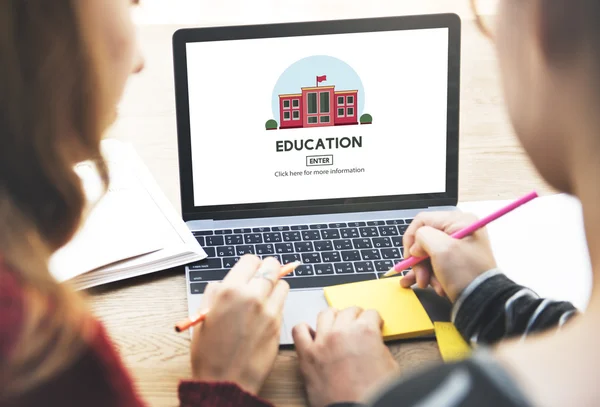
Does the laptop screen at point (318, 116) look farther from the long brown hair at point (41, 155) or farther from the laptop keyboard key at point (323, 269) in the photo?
the long brown hair at point (41, 155)

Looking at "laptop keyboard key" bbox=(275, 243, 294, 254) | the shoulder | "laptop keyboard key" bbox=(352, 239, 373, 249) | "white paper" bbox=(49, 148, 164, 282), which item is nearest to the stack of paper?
"white paper" bbox=(49, 148, 164, 282)

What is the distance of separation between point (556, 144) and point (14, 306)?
40cm

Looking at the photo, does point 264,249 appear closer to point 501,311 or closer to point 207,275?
point 207,275

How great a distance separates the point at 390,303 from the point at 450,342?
0.09m

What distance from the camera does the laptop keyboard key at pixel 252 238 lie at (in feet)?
3.21

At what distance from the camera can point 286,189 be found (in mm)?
1033

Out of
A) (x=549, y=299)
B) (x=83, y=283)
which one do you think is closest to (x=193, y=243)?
(x=83, y=283)

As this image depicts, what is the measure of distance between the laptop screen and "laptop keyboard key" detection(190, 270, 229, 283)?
5.5 inches

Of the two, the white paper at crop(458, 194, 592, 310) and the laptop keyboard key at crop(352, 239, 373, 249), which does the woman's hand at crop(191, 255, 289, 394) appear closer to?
the laptop keyboard key at crop(352, 239, 373, 249)

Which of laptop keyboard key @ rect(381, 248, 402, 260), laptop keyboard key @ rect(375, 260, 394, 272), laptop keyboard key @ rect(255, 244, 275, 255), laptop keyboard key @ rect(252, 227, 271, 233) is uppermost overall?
laptop keyboard key @ rect(252, 227, 271, 233)

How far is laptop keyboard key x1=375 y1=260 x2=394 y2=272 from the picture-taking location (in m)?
0.91

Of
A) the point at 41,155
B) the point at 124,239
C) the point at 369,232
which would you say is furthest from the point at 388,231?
the point at 41,155

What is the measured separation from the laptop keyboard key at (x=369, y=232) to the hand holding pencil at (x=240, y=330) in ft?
0.68

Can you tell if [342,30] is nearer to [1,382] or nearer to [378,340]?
[378,340]
